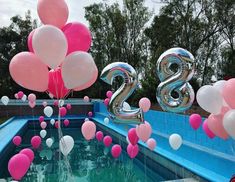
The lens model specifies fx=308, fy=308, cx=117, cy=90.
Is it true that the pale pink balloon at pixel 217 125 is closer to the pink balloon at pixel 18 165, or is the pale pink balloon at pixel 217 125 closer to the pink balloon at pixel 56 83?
the pink balloon at pixel 56 83

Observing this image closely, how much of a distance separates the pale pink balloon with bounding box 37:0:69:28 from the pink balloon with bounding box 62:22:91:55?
0.34 ft

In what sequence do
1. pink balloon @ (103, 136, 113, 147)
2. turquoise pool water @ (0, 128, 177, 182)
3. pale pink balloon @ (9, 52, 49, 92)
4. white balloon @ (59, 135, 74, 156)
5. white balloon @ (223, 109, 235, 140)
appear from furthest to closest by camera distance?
turquoise pool water @ (0, 128, 177, 182), pink balloon @ (103, 136, 113, 147), white balloon @ (59, 135, 74, 156), pale pink balloon @ (9, 52, 49, 92), white balloon @ (223, 109, 235, 140)

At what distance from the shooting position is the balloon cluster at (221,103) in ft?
8.25

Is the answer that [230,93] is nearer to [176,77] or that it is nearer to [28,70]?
[176,77]

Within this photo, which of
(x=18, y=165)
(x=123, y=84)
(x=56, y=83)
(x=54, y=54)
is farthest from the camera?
(x=56, y=83)

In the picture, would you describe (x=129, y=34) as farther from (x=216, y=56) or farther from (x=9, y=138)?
(x=9, y=138)

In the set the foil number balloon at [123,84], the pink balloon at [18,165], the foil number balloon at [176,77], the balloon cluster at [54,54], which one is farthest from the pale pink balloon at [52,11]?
the pink balloon at [18,165]

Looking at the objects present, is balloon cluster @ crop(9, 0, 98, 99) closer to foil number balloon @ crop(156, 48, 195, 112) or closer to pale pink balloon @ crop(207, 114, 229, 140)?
foil number balloon @ crop(156, 48, 195, 112)

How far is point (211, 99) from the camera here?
2678 mm

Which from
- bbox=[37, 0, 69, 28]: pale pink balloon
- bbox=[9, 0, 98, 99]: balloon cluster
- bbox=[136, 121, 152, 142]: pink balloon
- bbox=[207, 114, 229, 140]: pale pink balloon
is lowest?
bbox=[136, 121, 152, 142]: pink balloon

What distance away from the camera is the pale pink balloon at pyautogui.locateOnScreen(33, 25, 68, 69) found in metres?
2.71

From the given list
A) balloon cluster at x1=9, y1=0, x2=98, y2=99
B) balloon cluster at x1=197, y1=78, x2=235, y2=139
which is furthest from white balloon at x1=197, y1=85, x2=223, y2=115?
balloon cluster at x1=9, y1=0, x2=98, y2=99

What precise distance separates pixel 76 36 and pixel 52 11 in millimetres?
328

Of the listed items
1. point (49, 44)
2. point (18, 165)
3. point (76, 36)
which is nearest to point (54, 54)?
point (49, 44)
